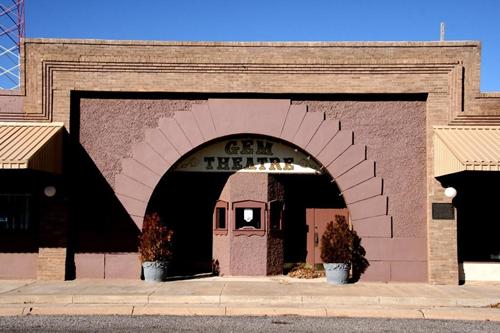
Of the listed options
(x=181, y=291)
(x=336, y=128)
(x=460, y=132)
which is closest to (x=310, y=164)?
(x=336, y=128)

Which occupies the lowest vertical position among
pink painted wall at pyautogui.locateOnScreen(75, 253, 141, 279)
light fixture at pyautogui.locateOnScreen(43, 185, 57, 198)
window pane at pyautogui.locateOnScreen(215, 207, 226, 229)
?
pink painted wall at pyautogui.locateOnScreen(75, 253, 141, 279)

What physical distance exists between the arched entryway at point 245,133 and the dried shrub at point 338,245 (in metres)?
0.65

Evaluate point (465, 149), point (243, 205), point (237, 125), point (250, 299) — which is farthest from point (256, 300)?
point (465, 149)

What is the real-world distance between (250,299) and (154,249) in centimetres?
317

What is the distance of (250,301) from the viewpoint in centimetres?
1239

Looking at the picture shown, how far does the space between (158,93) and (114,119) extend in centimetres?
135

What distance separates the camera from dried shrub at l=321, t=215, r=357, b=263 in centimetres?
1445

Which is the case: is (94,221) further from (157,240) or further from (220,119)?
(220,119)

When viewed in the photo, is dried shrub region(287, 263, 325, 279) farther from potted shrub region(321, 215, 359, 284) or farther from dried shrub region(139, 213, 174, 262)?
dried shrub region(139, 213, 174, 262)

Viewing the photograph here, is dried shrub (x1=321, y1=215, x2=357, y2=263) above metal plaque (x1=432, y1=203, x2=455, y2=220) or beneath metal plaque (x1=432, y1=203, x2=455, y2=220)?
beneath

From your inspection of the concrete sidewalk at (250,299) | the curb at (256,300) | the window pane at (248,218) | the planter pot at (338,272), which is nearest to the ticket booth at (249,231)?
the window pane at (248,218)

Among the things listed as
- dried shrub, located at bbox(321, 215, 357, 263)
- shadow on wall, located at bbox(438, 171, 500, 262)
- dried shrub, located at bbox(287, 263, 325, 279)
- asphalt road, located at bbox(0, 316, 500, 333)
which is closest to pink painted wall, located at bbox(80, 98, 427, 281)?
dried shrub, located at bbox(321, 215, 357, 263)

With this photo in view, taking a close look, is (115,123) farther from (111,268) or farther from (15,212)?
(111,268)

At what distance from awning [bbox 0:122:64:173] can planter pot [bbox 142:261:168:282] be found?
3267 mm
